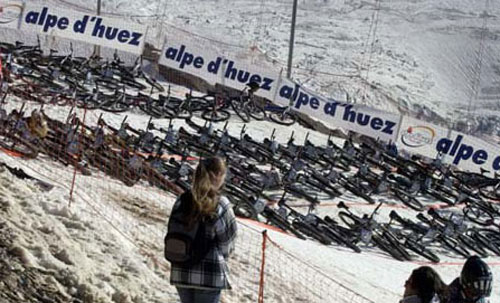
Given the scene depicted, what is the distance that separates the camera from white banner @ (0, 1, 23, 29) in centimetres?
2291

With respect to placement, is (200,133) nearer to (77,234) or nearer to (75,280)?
(77,234)

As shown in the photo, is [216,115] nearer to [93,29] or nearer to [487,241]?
[93,29]

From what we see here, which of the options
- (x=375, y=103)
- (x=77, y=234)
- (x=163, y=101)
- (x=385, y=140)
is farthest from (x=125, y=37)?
(x=77, y=234)

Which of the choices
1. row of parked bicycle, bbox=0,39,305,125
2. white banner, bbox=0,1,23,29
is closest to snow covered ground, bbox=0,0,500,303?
row of parked bicycle, bbox=0,39,305,125

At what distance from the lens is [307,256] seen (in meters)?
11.1

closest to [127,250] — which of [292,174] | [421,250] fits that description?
[421,250]

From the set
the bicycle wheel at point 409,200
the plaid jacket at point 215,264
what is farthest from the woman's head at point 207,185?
the bicycle wheel at point 409,200

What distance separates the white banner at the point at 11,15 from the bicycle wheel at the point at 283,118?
737cm

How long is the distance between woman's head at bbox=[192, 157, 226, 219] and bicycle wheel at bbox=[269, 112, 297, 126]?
17153mm

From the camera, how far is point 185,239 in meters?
4.61

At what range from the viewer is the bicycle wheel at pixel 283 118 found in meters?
21.8

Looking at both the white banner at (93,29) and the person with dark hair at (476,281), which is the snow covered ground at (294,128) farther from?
the white banner at (93,29)

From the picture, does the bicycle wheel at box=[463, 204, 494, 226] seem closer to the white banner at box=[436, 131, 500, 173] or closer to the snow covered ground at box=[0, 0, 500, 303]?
the snow covered ground at box=[0, 0, 500, 303]

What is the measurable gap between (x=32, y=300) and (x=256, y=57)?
26564 mm
